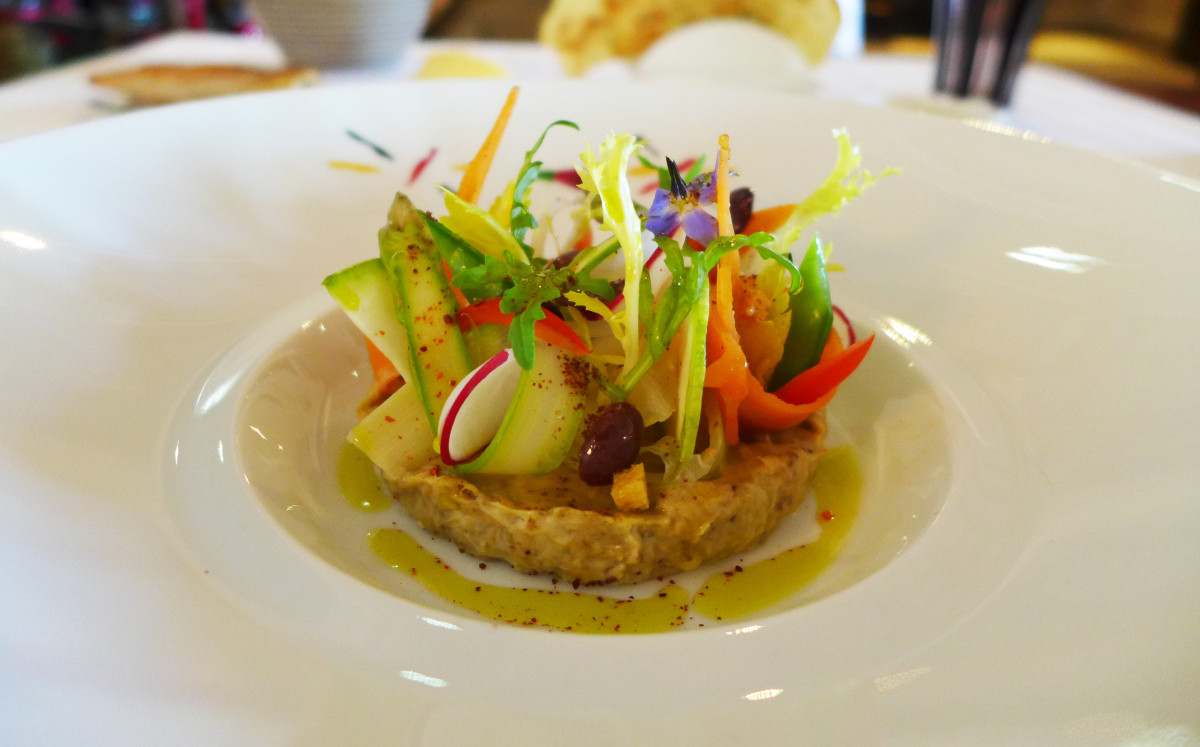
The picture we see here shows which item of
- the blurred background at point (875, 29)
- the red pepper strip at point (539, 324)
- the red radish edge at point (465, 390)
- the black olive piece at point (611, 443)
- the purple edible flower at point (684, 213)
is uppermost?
the purple edible flower at point (684, 213)

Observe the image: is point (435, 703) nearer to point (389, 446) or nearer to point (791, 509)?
point (389, 446)

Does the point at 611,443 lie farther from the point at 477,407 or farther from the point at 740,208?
the point at 740,208

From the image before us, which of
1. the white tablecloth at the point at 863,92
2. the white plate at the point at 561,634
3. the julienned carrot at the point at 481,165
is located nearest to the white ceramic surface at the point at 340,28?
the white tablecloth at the point at 863,92

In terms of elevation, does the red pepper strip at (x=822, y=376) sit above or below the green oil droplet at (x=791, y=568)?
above

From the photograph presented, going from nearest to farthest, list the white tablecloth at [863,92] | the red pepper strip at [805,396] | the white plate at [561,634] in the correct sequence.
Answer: the white plate at [561,634]
the red pepper strip at [805,396]
the white tablecloth at [863,92]

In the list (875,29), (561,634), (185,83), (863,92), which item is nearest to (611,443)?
(561,634)

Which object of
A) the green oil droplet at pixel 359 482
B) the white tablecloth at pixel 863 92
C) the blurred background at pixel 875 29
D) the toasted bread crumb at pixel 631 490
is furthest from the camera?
the blurred background at pixel 875 29

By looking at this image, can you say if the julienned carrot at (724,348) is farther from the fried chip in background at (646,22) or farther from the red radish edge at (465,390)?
the fried chip in background at (646,22)
